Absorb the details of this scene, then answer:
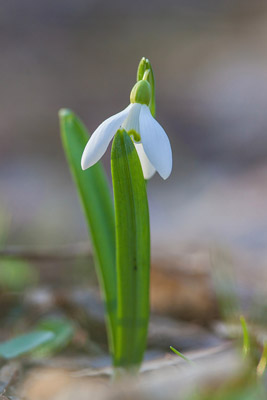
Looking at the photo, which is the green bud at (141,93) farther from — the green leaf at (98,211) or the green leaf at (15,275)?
the green leaf at (15,275)

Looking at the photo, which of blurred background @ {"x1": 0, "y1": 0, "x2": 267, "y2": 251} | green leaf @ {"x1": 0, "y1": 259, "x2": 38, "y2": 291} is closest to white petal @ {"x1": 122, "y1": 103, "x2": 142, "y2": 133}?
green leaf @ {"x1": 0, "y1": 259, "x2": 38, "y2": 291}

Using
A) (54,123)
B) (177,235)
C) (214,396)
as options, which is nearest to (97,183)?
(214,396)

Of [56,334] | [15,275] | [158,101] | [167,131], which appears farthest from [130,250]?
[158,101]

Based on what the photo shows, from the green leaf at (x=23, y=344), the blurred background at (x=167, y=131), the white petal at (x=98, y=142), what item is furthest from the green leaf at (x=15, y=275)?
the white petal at (x=98, y=142)

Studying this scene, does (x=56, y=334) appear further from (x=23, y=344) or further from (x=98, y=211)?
(x=98, y=211)

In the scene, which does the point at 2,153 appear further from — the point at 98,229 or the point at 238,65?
the point at 98,229

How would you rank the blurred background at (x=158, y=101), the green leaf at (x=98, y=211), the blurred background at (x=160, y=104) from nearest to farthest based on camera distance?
the green leaf at (x=98, y=211), the blurred background at (x=160, y=104), the blurred background at (x=158, y=101)
